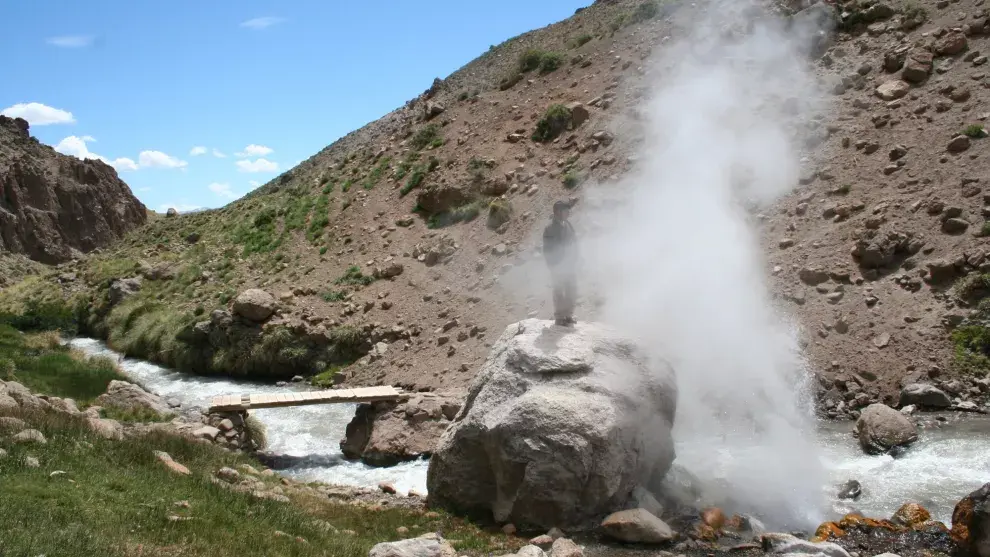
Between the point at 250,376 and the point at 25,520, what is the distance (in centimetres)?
1294

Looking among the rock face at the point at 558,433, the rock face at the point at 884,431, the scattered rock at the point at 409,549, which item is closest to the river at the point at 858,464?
the rock face at the point at 884,431

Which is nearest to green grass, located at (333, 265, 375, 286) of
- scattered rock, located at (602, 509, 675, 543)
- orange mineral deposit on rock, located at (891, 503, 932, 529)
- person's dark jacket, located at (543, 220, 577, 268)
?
person's dark jacket, located at (543, 220, 577, 268)

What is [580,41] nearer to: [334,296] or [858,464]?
[334,296]

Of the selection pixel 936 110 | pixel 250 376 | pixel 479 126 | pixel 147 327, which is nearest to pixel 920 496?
pixel 936 110

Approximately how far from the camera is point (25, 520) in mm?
5109

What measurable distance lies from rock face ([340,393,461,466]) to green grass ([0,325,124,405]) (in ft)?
13.9

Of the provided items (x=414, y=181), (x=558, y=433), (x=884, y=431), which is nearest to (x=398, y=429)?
(x=558, y=433)

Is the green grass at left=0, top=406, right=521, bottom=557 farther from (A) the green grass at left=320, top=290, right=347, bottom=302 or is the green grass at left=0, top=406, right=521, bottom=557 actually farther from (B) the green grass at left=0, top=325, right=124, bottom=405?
(A) the green grass at left=320, top=290, right=347, bottom=302

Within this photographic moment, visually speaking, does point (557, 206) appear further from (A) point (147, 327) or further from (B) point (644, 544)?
(A) point (147, 327)

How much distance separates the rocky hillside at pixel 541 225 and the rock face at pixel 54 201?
1889cm

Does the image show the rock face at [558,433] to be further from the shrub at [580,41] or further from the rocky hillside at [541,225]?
the shrub at [580,41]

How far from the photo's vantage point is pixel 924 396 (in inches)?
426

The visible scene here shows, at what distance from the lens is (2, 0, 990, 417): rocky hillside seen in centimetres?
1228

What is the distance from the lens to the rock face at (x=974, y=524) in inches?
264
